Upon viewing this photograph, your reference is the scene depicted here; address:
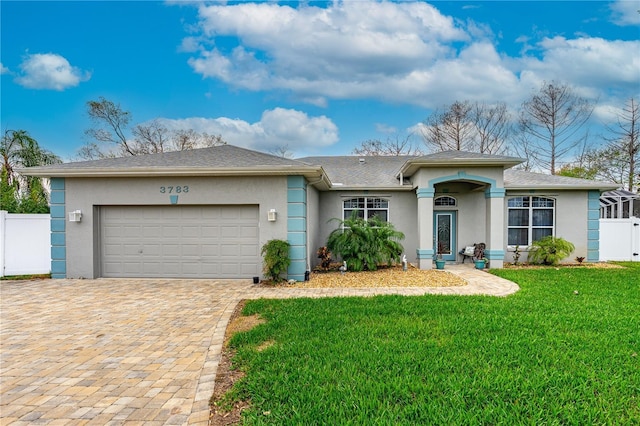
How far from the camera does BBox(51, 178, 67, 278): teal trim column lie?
29.9ft

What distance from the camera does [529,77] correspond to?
67.0 ft

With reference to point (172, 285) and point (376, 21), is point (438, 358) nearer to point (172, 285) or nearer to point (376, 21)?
point (172, 285)

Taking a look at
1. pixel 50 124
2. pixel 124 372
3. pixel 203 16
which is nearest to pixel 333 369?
pixel 124 372

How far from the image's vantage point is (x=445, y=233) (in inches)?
483

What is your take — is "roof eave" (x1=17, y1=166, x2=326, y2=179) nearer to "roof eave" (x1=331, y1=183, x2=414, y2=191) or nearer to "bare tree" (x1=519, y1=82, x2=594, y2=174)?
"roof eave" (x1=331, y1=183, x2=414, y2=191)

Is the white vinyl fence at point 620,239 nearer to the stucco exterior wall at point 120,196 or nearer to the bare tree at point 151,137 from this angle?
the stucco exterior wall at point 120,196

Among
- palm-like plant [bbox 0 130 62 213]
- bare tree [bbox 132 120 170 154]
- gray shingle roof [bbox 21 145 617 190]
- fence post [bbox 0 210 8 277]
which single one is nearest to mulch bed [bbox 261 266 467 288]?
gray shingle roof [bbox 21 145 617 190]

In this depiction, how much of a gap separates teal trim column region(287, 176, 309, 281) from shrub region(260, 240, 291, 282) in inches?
13.1

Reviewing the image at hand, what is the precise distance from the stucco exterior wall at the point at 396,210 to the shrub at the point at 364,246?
1793 millimetres

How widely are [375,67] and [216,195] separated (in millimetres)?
10770

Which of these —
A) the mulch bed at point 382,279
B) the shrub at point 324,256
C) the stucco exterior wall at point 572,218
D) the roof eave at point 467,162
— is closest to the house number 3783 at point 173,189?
the mulch bed at point 382,279

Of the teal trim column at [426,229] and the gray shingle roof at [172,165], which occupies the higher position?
the gray shingle roof at [172,165]

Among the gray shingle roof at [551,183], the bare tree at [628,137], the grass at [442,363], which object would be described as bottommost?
the grass at [442,363]

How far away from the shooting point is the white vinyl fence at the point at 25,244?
31.6ft
